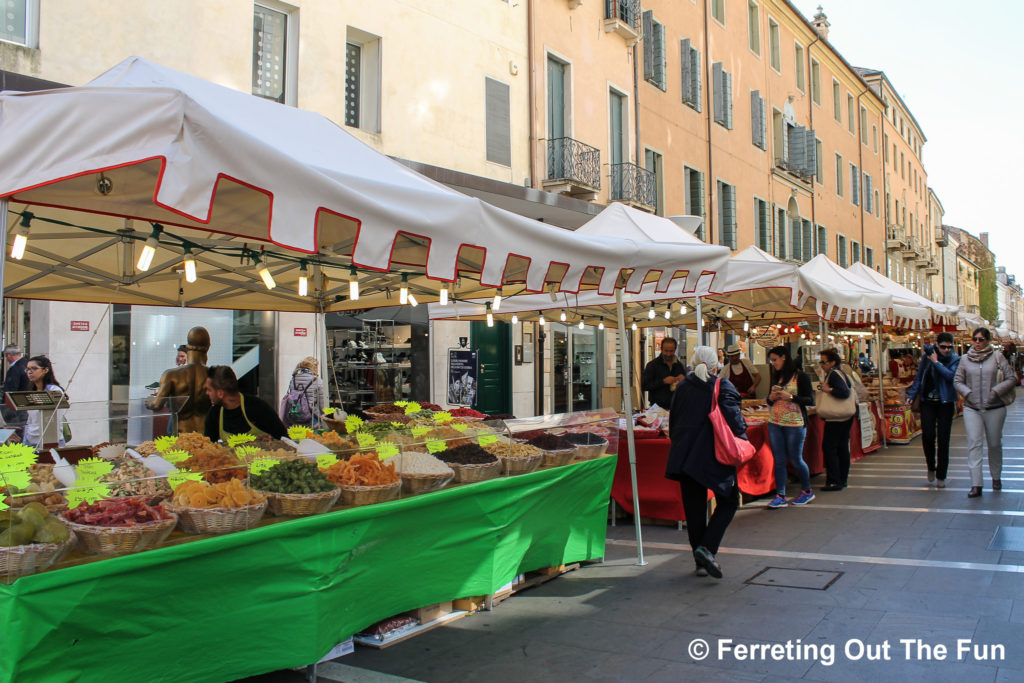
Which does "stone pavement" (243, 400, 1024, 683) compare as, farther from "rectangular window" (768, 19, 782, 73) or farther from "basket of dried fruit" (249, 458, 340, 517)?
"rectangular window" (768, 19, 782, 73)

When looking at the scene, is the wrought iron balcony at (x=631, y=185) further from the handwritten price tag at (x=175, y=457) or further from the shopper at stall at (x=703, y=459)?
the handwritten price tag at (x=175, y=457)

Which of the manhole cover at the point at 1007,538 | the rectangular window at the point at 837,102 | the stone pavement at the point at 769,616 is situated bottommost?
the stone pavement at the point at 769,616

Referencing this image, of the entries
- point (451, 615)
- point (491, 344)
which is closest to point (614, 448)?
point (451, 615)

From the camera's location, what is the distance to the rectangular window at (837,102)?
3588 cm

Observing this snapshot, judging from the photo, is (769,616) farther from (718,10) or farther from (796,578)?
(718,10)

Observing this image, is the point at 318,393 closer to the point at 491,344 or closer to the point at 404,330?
the point at 404,330

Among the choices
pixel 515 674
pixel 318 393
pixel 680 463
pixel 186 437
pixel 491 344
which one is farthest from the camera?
pixel 491 344

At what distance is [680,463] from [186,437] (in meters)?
3.50

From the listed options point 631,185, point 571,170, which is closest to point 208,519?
point 571,170

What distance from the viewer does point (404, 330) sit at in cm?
1451

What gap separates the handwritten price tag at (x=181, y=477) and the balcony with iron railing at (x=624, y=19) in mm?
16933

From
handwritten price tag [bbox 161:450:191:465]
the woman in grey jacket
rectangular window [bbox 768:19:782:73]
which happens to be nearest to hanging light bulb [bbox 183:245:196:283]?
handwritten price tag [bbox 161:450:191:465]

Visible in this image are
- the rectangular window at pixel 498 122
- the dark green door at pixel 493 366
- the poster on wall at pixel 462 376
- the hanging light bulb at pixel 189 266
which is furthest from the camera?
the dark green door at pixel 493 366

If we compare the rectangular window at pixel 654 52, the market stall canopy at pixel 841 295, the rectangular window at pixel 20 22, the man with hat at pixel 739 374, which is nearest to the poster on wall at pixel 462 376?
the man with hat at pixel 739 374
